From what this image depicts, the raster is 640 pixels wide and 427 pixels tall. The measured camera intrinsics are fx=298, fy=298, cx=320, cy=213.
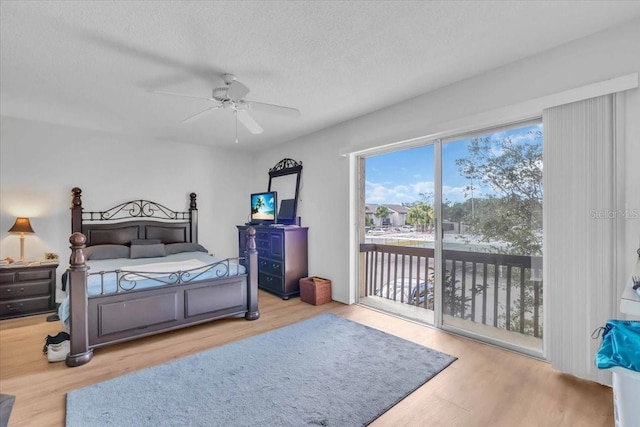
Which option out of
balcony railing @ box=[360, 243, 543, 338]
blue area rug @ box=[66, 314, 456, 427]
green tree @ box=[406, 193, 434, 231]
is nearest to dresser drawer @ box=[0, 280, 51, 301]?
blue area rug @ box=[66, 314, 456, 427]

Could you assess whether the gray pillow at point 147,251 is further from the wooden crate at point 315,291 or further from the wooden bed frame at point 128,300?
the wooden crate at point 315,291

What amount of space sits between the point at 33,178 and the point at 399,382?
514 cm

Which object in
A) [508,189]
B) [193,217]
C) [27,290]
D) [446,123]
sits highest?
[446,123]

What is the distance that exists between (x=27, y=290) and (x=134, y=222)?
1.49 metres

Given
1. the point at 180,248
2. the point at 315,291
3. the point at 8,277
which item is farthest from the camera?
the point at 180,248

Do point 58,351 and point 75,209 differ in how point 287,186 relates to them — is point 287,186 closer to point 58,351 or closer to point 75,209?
point 75,209

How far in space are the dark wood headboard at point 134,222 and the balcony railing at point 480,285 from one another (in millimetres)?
3518

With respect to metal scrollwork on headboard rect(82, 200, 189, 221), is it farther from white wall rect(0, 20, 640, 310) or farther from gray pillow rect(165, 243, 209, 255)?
gray pillow rect(165, 243, 209, 255)

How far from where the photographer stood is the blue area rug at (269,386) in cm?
187

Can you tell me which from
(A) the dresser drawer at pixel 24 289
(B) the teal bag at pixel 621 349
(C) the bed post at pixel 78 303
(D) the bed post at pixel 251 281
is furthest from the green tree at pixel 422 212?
(A) the dresser drawer at pixel 24 289

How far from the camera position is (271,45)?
2.27 meters

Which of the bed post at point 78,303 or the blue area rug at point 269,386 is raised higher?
the bed post at point 78,303

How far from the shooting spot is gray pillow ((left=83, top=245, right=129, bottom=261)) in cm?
405

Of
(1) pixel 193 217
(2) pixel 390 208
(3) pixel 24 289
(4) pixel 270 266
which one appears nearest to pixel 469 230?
(2) pixel 390 208
